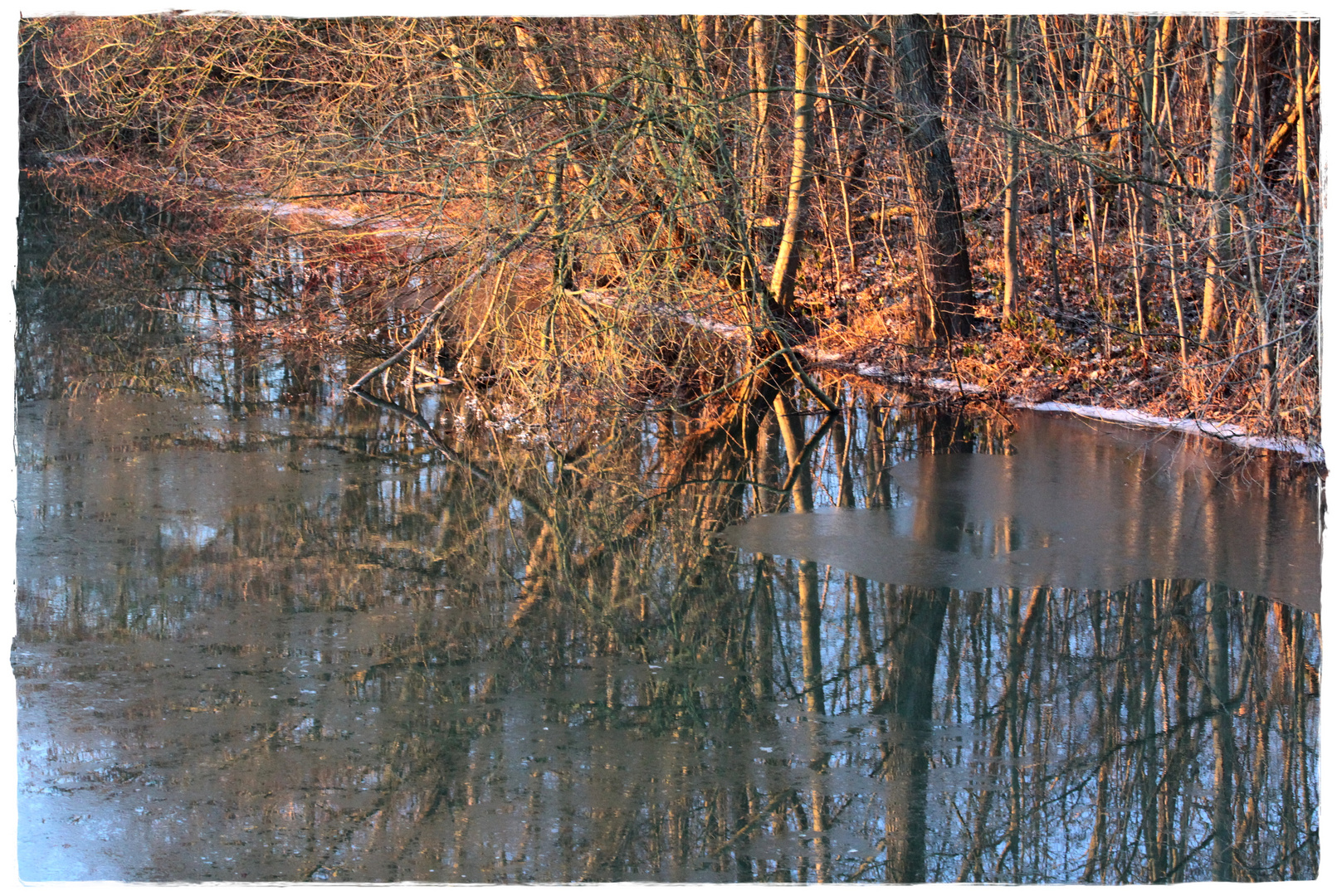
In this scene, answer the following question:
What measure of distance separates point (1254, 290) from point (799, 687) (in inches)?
190

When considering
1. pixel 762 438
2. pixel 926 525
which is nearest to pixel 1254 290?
pixel 926 525

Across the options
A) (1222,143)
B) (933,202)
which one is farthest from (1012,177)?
(1222,143)

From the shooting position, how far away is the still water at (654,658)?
441 cm

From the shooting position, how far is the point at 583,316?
403 inches

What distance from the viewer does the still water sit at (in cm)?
441

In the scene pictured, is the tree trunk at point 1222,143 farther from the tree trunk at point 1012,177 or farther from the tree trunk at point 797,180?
the tree trunk at point 797,180

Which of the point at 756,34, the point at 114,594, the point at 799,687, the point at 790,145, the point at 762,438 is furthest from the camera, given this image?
the point at 790,145

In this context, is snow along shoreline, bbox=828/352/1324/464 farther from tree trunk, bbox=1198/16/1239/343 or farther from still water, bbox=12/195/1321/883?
tree trunk, bbox=1198/16/1239/343

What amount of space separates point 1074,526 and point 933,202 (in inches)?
213

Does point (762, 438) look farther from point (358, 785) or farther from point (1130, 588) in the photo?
point (358, 785)

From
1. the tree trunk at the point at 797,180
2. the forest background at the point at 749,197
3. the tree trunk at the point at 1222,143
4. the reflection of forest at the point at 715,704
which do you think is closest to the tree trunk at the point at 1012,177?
the forest background at the point at 749,197

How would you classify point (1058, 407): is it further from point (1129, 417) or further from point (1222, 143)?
point (1222, 143)

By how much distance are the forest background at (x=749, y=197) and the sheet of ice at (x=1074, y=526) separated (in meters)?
1.05

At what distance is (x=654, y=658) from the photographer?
5.92 metres
